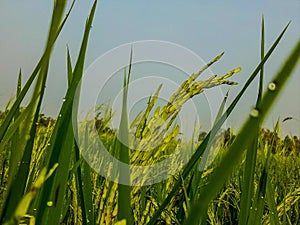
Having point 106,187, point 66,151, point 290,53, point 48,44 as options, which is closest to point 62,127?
point 66,151

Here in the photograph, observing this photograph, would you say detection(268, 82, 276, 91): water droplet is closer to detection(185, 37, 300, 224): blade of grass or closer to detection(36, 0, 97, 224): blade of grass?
detection(185, 37, 300, 224): blade of grass

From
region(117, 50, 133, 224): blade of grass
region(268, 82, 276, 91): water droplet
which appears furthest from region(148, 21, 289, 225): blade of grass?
→ region(268, 82, 276, 91): water droplet

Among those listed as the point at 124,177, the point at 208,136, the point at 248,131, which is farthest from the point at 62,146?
the point at 248,131

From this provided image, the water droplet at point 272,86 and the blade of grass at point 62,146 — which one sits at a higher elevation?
the blade of grass at point 62,146

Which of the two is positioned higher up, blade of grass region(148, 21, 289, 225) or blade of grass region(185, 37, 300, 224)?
blade of grass region(148, 21, 289, 225)

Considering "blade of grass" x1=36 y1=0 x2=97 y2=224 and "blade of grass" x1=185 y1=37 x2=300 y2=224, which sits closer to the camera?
"blade of grass" x1=185 y1=37 x2=300 y2=224

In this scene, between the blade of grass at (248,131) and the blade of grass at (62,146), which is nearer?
the blade of grass at (248,131)

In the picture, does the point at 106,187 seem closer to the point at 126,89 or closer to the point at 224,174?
the point at 126,89

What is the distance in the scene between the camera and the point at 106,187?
609mm

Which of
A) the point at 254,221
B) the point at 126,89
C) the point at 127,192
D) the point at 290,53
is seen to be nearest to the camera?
the point at 290,53

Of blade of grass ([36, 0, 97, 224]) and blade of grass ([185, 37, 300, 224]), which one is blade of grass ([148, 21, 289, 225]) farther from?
blade of grass ([185, 37, 300, 224])

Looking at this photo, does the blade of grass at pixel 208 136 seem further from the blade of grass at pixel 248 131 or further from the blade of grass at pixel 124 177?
the blade of grass at pixel 248 131

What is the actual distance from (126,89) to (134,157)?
0.29 feet

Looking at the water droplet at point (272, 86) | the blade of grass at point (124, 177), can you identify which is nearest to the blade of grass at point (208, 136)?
the blade of grass at point (124, 177)
